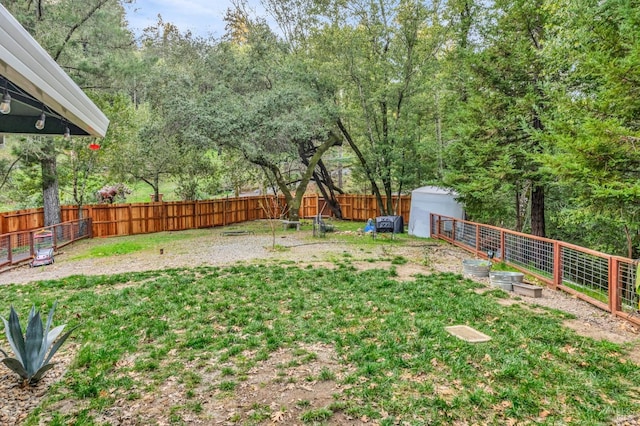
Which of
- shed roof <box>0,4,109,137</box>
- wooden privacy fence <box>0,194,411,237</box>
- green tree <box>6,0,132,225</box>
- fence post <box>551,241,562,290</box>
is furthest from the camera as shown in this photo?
wooden privacy fence <box>0,194,411,237</box>

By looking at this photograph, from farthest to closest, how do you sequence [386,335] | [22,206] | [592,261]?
[22,206], [592,261], [386,335]

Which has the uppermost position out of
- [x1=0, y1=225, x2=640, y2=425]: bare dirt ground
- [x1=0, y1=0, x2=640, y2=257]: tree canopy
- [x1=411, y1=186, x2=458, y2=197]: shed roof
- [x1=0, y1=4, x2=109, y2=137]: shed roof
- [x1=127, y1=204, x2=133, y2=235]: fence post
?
[x1=0, y1=0, x2=640, y2=257]: tree canopy

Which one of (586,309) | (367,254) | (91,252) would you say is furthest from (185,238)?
(586,309)

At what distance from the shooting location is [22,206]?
16.5 metres

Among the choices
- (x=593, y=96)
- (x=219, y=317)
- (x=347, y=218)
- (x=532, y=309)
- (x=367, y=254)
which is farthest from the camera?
Result: (x=347, y=218)

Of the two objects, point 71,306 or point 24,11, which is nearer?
point 71,306

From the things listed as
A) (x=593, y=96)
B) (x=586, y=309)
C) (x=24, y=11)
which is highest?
(x=24, y=11)

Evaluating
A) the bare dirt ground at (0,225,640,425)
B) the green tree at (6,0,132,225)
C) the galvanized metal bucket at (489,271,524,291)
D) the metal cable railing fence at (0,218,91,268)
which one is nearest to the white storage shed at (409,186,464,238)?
the bare dirt ground at (0,225,640,425)

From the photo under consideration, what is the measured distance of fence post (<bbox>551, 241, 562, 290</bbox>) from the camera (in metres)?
6.36

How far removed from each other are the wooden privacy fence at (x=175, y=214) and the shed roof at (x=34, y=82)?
297 inches

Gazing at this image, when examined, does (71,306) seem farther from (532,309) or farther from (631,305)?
(631,305)

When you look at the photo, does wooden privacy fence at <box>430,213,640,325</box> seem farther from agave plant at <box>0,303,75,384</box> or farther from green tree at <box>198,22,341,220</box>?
green tree at <box>198,22,341,220</box>

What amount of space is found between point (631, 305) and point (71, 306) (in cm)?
769

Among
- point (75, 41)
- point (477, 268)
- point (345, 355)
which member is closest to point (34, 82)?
point (345, 355)
